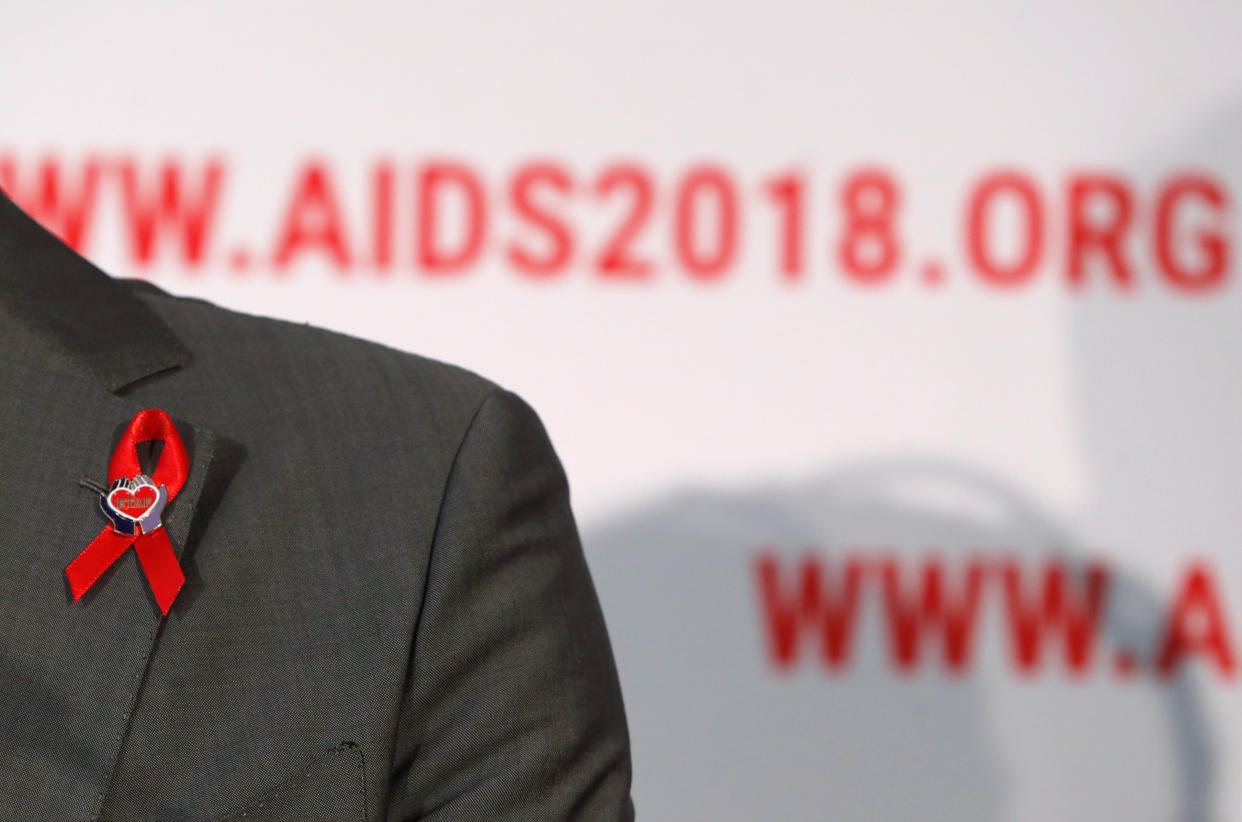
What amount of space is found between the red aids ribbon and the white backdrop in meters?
0.74

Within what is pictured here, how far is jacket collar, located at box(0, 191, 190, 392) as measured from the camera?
605 millimetres

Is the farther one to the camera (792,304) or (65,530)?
(792,304)

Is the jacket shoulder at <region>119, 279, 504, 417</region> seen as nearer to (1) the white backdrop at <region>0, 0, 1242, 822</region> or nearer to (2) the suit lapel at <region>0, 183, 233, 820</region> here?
(2) the suit lapel at <region>0, 183, 233, 820</region>

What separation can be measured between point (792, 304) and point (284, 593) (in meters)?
0.80

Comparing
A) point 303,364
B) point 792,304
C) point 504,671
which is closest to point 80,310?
point 303,364

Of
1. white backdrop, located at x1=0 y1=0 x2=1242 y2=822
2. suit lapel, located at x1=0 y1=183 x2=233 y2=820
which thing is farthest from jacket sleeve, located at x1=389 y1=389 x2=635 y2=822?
white backdrop, located at x1=0 y1=0 x2=1242 y2=822

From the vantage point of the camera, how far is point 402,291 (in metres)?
1.32

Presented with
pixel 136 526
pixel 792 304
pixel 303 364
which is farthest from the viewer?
pixel 792 304

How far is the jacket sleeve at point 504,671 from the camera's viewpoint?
2.01 feet

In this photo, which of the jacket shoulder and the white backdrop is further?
the white backdrop

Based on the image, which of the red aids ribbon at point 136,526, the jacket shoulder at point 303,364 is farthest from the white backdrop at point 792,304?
the red aids ribbon at point 136,526

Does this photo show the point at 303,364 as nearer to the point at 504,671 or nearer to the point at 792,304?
the point at 504,671

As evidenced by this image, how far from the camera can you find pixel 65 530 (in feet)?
1.85

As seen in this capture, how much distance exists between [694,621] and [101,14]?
84cm
